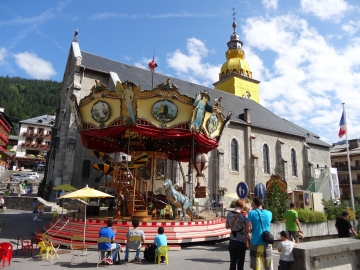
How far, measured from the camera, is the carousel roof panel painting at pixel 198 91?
26359 millimetres

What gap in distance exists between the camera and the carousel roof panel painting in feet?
86.5

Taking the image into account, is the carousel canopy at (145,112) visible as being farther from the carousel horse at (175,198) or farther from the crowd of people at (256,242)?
the crowd of people at (256,242)

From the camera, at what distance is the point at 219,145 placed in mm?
27922

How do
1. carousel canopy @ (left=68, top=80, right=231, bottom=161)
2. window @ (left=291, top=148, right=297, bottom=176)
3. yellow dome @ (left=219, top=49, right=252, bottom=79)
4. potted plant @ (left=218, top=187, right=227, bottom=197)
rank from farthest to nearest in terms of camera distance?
yellow dome @ (left=219, top=49, right=252, bottom=79)
window @ (left=291, top=148, right=297, bottom=176)
potted plant @ (left=218, top=187, right=227, bottom=197)
carousel canopy @ (left=68, top=80, right=231, bottom=161)

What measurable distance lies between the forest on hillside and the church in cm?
7660

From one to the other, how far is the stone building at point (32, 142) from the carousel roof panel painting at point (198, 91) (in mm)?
47282

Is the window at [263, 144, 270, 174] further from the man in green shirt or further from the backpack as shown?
the backpack

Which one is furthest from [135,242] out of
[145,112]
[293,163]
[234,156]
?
[293,163]

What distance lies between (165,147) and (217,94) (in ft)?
65.5

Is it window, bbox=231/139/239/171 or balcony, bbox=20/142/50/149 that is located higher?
balcony, bbox=20/142/50/149

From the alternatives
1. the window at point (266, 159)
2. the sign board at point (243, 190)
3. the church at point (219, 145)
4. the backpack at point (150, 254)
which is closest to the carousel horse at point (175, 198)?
the sign board at point (243, 190)

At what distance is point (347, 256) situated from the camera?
18.9 ft

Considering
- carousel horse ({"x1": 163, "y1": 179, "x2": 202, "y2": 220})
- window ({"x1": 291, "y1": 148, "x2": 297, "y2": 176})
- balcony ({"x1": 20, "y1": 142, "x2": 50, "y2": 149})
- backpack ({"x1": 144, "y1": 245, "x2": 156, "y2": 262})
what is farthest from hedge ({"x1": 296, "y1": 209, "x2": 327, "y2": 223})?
balcony ({"x1": 20, "y1": 142, "x2": 50, "y2": 149})

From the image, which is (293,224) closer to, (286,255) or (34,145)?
(286,255)
